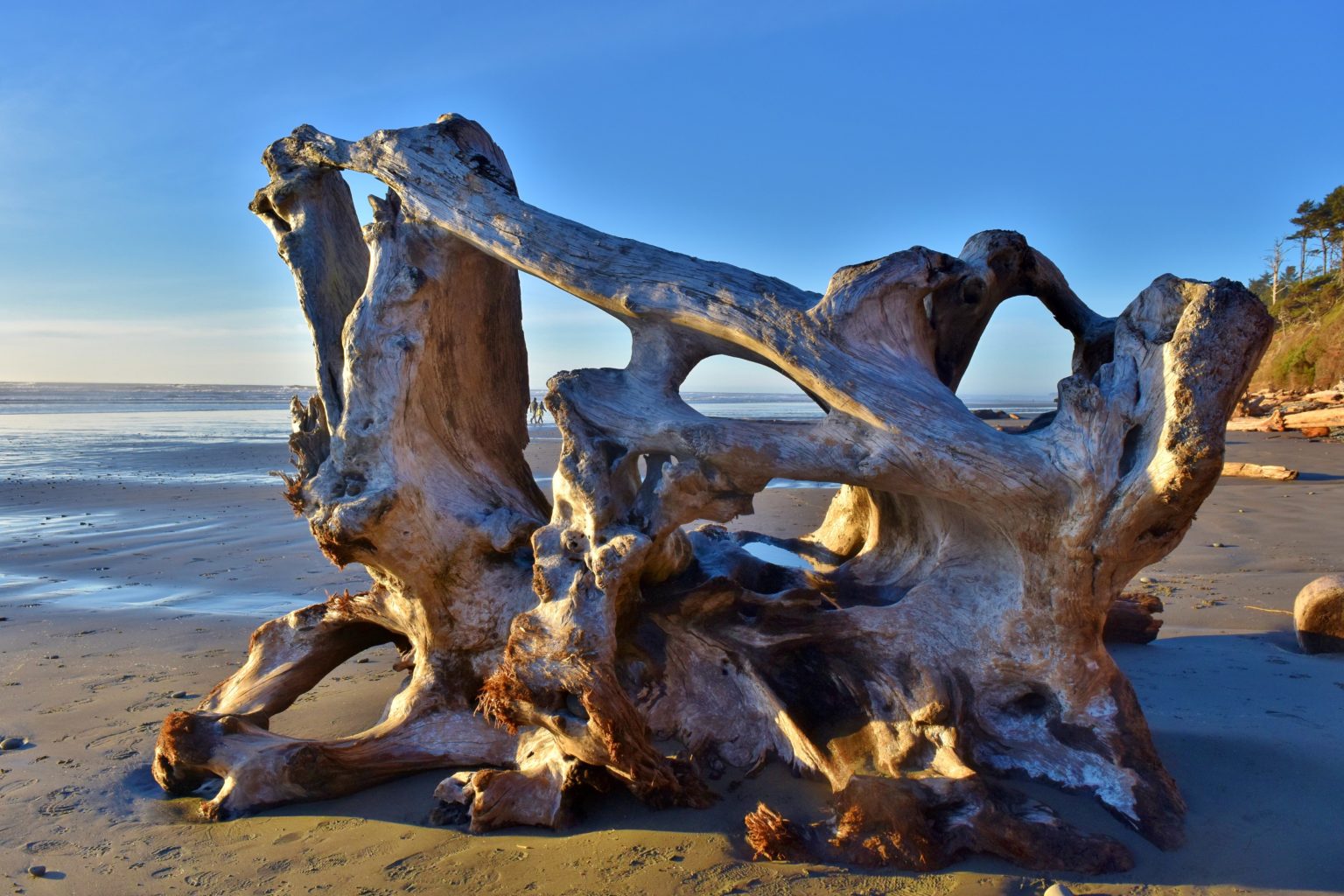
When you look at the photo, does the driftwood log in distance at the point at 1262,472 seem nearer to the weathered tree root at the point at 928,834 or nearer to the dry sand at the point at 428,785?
the dry sand at the point at 428,785

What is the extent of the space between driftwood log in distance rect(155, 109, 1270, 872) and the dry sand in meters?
0.14

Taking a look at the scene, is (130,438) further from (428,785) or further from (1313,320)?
(1313,320)

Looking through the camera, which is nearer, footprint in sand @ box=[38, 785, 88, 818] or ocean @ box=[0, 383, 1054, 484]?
footprint in sand @ box=[38, 785, 88, 818]

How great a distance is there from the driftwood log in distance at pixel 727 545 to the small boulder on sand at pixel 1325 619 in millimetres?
2648

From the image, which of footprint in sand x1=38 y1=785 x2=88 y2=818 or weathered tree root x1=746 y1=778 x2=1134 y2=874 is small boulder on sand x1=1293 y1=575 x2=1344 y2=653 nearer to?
weathered tree root x1=746 y1=778 x2=1134 y2=874

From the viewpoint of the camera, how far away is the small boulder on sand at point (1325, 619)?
17.9ft

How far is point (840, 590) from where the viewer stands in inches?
171

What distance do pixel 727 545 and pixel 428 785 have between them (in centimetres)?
178

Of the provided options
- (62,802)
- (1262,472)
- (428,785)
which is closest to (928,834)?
(428,785)

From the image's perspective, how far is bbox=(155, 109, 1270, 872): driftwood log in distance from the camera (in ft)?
11.0

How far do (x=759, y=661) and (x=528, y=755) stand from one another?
40.2 inches

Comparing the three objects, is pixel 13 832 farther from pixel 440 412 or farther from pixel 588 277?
pixel 588 277

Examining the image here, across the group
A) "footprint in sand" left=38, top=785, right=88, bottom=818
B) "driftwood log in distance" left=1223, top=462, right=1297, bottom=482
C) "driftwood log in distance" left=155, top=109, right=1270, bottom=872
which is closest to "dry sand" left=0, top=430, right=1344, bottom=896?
"footprint in sand" left=38, top=785, right=88, bottom=818

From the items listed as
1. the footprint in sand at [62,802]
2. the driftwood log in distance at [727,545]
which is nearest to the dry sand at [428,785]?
the footprint in sand at [62,802]
